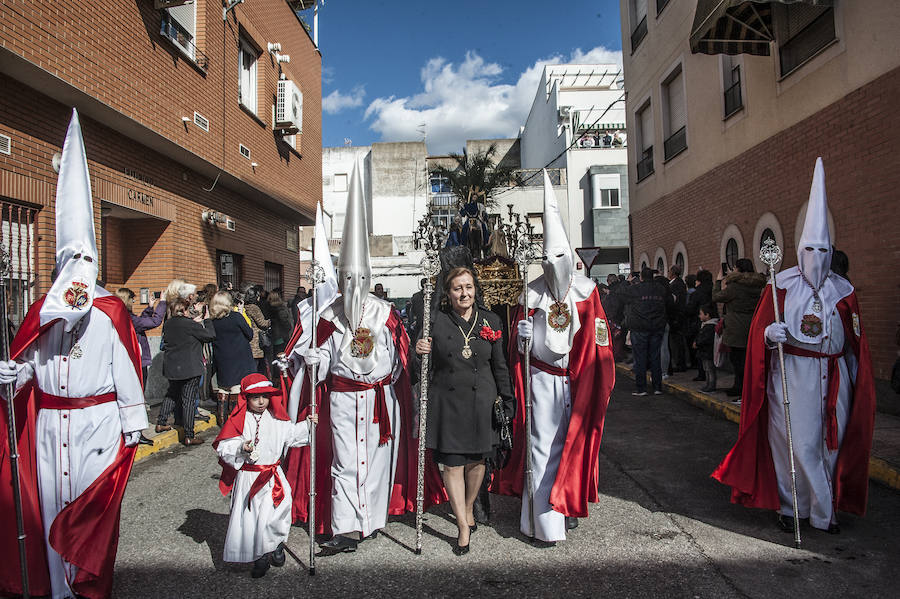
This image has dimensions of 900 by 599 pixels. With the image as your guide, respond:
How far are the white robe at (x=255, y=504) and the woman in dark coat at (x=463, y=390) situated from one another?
993 mm

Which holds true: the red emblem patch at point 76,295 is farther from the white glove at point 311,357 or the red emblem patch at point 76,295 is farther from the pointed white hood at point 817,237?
the pointed white hood at point 817,237

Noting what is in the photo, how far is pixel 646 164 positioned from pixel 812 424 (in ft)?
45.7

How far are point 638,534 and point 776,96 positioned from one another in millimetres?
8888

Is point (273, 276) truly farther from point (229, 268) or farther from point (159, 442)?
point (159, 442)

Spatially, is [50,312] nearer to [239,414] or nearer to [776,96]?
[239,414]

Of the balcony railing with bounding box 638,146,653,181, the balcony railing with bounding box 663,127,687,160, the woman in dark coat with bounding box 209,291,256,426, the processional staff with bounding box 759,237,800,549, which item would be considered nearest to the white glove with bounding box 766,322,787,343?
the processional staff with bounding box 759,237,800,549

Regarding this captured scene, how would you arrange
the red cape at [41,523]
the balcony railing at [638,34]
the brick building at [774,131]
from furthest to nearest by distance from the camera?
the balcony railing at [638,34], the brick building at [774,131], the red cape at [41,523]

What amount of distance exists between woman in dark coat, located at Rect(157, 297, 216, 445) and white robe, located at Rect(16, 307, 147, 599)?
3.75 m

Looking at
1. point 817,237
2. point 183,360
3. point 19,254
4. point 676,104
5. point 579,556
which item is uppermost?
point 676,104

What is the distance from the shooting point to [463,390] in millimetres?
4023

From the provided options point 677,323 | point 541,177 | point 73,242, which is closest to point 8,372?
point 73,242

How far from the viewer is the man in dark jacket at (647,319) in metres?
9.29

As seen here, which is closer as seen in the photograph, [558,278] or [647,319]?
[558,278]

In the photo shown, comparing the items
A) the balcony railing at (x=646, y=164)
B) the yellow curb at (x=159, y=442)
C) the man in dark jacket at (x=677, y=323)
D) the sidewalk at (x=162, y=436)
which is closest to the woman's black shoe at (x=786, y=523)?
the sidewalk at (x=162, y=436)
